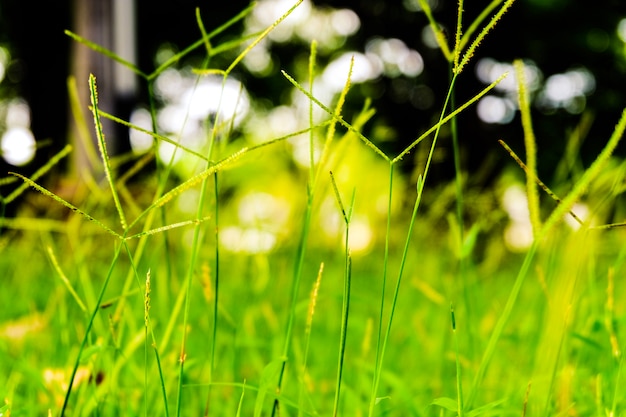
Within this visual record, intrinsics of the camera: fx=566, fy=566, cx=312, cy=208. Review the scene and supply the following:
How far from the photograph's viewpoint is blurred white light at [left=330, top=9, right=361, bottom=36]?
5.30 meters

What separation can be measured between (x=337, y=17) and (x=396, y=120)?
1852mm

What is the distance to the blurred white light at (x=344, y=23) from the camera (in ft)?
17.4

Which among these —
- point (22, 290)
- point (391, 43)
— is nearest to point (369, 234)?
point (22, 290)

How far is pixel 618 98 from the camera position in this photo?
15.2ft

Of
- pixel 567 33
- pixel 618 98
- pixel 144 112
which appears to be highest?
pixel 144 112

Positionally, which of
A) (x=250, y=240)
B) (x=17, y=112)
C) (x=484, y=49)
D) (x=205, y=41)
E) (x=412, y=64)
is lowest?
(x=250, y=240)

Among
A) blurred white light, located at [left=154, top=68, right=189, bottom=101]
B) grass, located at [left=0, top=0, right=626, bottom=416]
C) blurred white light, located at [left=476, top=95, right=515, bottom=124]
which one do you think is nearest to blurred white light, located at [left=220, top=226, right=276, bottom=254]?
grass, located at [left=0, top=0, right=626, bottom=416]

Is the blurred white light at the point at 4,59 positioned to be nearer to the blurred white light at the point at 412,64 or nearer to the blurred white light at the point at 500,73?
the blurred white light at the point at 412,64

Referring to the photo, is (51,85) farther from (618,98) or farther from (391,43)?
(618,98)

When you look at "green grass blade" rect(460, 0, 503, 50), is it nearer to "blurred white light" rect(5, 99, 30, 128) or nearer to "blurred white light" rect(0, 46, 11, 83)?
"blurred white light" rect(0, 46, 11, 83)

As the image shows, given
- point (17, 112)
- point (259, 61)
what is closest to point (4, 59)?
point (17, 112)

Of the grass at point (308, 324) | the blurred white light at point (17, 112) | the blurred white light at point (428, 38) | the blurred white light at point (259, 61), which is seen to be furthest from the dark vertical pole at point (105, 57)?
the blurred white light at point (259, 61)

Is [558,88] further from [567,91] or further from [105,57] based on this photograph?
[105,57]

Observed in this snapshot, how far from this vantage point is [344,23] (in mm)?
6125
